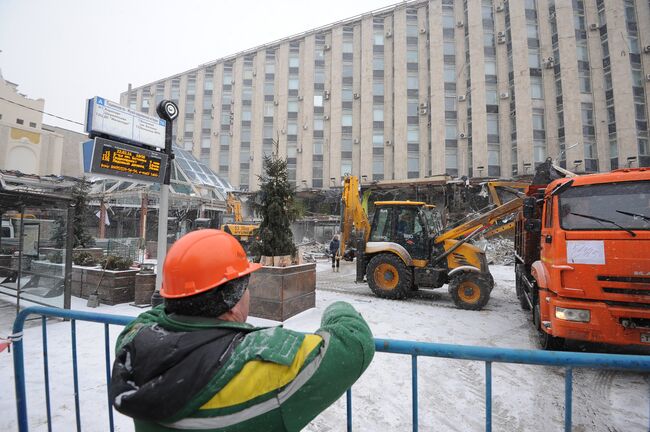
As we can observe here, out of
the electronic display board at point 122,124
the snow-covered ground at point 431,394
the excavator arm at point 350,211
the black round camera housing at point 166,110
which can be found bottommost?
the snow-covered ground at point 431,394

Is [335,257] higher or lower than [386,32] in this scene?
lower

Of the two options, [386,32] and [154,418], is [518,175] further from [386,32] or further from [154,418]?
[154,418]

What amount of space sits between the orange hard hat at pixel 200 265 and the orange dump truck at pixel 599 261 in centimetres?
471

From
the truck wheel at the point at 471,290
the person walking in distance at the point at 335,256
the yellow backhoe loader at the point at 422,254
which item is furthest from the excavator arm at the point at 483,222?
the person walking in distance at the point at 335,256

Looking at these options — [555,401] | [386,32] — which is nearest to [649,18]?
[386,32]

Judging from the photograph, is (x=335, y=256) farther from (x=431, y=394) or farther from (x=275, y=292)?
(x=431, y=394)

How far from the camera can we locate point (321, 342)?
3.72 feet

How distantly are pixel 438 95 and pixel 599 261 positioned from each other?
28570 millimetres

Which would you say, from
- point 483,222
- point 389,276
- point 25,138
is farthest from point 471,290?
point 25,138

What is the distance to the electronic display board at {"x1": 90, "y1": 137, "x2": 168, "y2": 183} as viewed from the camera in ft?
19.0

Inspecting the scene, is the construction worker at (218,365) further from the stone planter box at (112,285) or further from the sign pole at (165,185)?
the stone planter box at (112,285)

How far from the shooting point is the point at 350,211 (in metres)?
11.1

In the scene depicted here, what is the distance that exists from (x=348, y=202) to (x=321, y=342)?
996 cm

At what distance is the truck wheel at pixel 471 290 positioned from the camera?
8.10 metres
